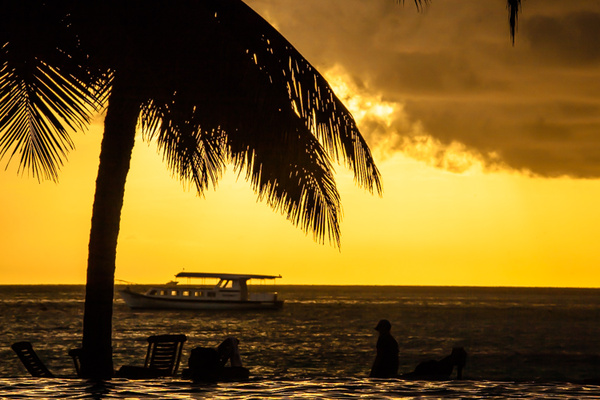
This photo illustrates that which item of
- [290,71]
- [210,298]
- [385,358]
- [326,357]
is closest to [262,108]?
[290,71]

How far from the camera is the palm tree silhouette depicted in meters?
9.70

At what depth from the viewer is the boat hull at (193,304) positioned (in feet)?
362

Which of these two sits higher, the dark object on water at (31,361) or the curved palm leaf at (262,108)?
the curved palm leaf at (262,108)

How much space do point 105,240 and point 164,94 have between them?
2671mm

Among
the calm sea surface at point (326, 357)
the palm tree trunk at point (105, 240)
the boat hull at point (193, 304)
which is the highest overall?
the boat hull at point (193, 304)

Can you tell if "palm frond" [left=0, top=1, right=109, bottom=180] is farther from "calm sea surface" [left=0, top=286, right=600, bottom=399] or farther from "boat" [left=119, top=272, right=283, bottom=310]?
"boat" [left=119, top=272, right=283, bottom=310]

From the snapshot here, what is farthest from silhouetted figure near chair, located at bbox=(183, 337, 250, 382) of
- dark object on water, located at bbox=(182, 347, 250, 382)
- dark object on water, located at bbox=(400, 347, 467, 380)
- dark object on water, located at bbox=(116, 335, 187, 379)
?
dark object on water, located at bbox=(400, 347, 467, 380)

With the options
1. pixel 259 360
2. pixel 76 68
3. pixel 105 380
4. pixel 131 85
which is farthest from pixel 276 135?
pixel 259 360

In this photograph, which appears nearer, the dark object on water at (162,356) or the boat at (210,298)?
the dark object on water at (162,356)

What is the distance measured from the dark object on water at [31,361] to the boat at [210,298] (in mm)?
87818

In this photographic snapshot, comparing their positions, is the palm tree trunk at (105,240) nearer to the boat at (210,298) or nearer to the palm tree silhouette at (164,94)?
the palm tree silhouette at (164,94)

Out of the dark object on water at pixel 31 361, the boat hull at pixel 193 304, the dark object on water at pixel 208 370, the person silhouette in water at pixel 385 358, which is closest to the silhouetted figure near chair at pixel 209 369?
the dark object on water at pixel 208 370

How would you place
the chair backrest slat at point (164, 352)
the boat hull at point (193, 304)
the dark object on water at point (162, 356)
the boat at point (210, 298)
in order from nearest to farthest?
the dark object on water at point (162, 356)
the chair backrest slat at point (164, 352)
the boat at point (210, 298)
the boat hull at point (193, 304)

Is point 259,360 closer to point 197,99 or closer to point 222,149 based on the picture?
point 222,149
